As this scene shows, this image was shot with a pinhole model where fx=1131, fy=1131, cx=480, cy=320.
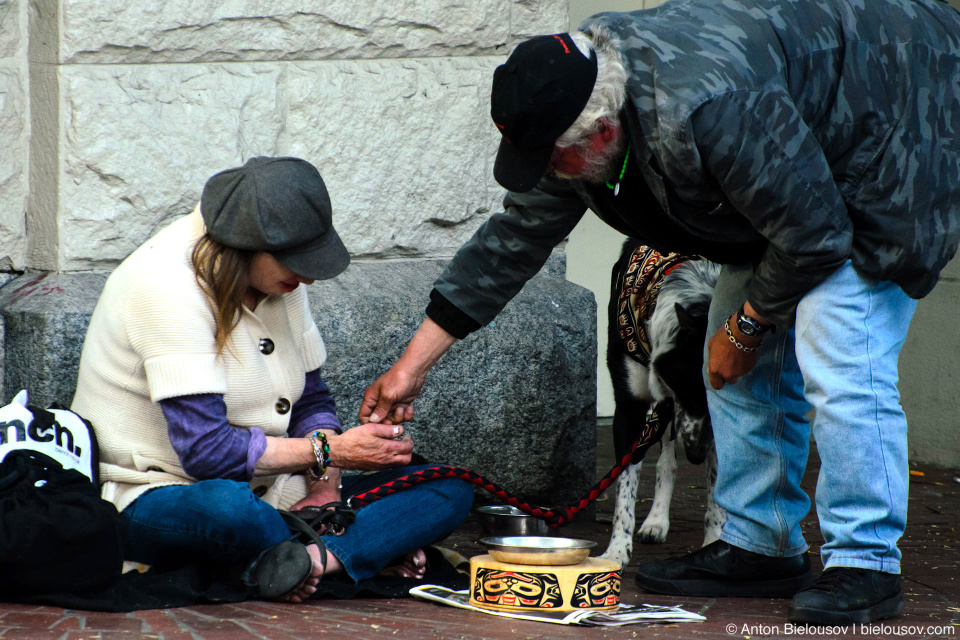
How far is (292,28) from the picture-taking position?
12.2 ft

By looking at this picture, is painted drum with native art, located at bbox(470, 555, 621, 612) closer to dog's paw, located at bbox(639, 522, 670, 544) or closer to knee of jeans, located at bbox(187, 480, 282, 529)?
knee of jeans, located at bbox(187, 480, 282, 529)

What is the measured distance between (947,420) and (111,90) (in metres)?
4.14

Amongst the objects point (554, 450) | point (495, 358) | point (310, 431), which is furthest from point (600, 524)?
point (310, 431)

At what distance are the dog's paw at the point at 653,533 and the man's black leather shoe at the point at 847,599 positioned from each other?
130 centimetres

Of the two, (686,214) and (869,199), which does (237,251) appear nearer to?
(686,214)

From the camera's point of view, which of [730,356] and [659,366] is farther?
[659,366]

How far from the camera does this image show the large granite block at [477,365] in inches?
139

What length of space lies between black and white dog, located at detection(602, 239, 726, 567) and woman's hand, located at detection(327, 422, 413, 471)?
3.36 ft

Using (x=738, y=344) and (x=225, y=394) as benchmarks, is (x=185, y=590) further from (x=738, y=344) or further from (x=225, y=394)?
(x=738, y=344)

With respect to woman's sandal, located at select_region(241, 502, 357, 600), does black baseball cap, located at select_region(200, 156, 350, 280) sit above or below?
above

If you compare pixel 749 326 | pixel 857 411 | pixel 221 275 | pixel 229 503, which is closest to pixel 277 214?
pixel 221 275

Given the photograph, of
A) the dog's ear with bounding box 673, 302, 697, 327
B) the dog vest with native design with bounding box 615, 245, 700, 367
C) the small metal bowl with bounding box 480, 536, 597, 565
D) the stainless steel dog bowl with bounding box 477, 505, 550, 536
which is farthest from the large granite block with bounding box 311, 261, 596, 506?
the small metal bowl with bounding box 480, 536, 597, 565

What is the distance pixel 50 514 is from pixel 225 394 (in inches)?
19.0

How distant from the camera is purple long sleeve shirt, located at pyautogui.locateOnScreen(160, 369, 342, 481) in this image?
2.61m
